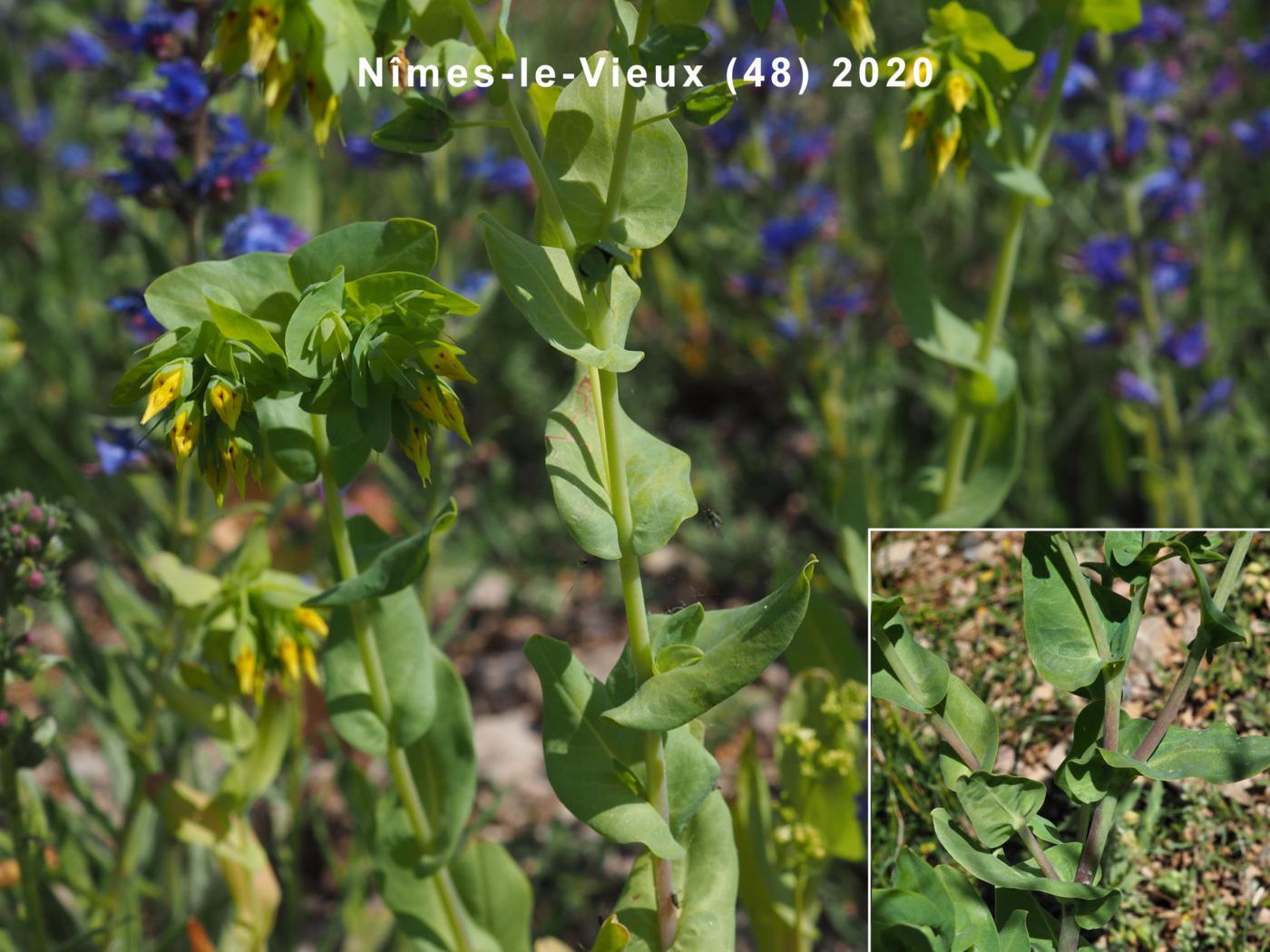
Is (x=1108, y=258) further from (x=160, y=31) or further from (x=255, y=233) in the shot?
(x=160, y=31)

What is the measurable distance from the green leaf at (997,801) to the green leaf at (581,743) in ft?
0.95

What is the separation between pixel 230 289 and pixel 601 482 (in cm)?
38

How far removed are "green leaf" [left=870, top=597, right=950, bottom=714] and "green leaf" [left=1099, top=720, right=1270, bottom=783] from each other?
A: 142mm

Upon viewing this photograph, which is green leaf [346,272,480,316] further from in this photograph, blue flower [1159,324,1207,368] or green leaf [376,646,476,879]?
blue flower [1159,324,1207,368]

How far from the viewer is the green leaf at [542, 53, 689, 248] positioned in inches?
41.4

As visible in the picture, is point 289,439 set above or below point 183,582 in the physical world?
above

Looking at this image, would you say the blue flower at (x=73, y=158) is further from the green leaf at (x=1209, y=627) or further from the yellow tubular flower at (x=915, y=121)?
the green leaf at (x=1209, y=627)

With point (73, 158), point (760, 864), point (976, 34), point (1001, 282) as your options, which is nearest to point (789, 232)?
point (1001, 282)

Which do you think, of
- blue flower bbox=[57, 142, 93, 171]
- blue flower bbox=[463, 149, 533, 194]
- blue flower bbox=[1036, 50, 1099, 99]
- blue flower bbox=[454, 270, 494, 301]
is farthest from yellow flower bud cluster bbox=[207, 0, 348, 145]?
blue flower bbox=[57, 142, 93, 171]

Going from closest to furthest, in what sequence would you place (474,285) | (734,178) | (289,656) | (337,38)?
(337,38)
(289,656)
(474,285)
(734,178)

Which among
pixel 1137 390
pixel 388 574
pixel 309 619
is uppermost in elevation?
pixel 1137 390

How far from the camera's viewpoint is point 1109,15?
1.44 meters

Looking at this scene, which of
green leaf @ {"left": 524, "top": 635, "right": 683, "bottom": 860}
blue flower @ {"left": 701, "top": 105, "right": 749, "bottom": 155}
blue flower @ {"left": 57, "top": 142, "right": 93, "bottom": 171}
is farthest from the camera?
blue flower @ {"left": 57, "top": 142, "right": 93, "bottom": 171}

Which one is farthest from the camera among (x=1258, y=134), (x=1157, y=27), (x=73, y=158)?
(x=73, y=158)
